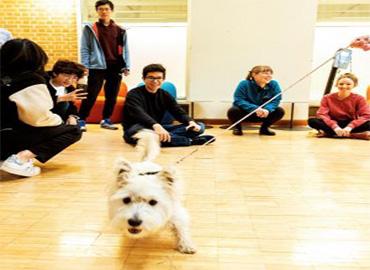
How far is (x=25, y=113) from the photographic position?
87.3 inches

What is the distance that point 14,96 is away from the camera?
7.00ft

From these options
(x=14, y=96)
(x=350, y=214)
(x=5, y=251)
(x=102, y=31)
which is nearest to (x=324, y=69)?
(x=102, y=31)

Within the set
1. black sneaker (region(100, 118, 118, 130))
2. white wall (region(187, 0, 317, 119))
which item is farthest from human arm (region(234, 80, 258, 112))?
black sneaker (region(100, 118, 118, 130))

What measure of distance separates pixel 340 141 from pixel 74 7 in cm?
449

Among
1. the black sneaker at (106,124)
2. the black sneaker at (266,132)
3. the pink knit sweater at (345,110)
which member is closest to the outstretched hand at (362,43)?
the pink knit sweater at (345,110)

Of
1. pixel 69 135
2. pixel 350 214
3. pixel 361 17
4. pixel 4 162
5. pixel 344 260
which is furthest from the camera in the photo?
pixel 361 17

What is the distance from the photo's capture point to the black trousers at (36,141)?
2.33m

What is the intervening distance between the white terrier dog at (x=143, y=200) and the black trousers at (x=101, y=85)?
3.18 metres

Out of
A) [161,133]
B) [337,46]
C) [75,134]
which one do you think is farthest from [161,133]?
[337,46]

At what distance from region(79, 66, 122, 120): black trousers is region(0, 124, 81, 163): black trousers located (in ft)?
6.18

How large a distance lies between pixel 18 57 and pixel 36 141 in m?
0.56

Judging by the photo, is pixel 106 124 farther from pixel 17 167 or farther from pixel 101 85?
pixel 17 167

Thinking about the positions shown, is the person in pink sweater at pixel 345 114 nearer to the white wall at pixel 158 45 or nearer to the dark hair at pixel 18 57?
the white wall at pixel 158 45

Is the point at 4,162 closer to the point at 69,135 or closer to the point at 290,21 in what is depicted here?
the point at 69,135
